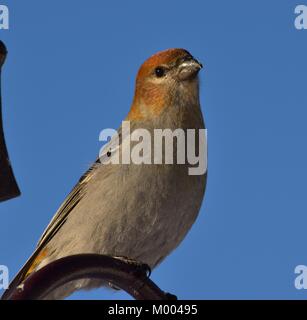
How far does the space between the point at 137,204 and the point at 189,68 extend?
165 cm

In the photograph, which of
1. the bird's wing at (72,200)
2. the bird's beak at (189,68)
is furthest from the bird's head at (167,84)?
the bird's wing at (72,200)

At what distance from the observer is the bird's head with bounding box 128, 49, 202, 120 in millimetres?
7137

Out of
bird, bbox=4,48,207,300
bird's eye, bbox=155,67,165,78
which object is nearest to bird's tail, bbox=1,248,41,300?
bird, bbox=4,48,207,300

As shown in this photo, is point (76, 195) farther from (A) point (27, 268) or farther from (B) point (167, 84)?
(B) point (167, 84)

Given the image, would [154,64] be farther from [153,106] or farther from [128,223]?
[128,223]

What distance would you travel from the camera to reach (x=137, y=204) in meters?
6.26

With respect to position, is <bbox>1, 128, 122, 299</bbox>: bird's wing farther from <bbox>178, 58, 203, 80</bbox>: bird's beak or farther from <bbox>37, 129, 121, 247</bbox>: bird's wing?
<bbox>178, 58, 203, 80</bbox>: bird's beak

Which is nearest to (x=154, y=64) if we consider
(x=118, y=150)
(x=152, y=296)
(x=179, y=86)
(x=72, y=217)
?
(x=179, y=86)

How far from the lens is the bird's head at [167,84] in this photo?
23.4 feet

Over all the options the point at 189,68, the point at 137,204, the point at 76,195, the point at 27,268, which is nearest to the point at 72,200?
the point at 76,195

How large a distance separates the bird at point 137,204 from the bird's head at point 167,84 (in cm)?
1

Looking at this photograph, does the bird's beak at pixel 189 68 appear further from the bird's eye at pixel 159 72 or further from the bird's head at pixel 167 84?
the bird's eye at pixel 159 72

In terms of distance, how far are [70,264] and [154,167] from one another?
277 centimetres
